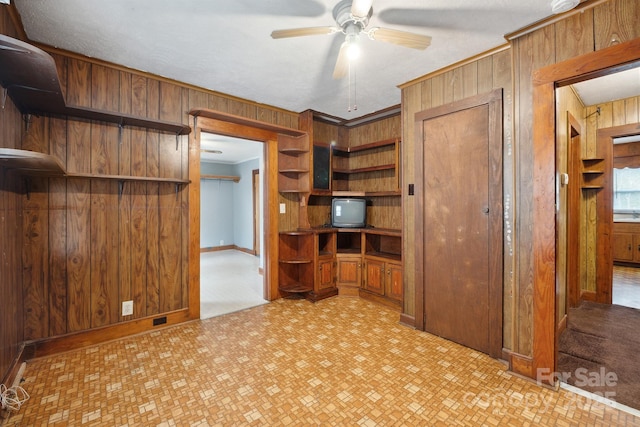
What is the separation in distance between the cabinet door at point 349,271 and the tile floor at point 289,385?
1.09 m

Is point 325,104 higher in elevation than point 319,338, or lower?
higher

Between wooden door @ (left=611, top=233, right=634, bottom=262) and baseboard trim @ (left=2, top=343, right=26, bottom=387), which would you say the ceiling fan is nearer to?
baseboard trim @ (left=2, top=343, right=26, bottom=387)

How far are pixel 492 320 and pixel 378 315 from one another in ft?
4.05

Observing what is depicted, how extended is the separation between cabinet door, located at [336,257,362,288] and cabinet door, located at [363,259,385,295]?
0.41ft

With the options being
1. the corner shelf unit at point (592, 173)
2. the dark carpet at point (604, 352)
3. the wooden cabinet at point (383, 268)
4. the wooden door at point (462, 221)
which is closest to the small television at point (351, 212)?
the wooden cabinet at point (383, 268)

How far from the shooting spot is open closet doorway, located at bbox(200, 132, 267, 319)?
5.45 m

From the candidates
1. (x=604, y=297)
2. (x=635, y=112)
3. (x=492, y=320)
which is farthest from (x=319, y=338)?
(x=635, y=112)

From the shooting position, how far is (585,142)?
365 cm

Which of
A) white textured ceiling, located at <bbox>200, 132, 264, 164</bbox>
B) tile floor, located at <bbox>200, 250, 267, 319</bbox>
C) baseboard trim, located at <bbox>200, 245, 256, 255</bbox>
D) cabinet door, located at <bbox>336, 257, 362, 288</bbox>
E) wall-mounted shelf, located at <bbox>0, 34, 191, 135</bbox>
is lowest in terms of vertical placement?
tile floor, located at <bbox>200, 250, 267, 319</bbox>

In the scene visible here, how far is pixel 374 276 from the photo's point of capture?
12.3 ft

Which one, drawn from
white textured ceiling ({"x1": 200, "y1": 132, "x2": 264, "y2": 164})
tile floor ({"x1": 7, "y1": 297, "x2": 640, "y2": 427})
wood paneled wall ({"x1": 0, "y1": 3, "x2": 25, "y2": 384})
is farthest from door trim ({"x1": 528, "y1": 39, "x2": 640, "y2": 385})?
wood paneled wall ({"x1": 0, "y1": 3, "x2": 25, "y2": 384})

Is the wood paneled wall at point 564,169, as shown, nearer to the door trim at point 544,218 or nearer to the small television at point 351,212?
the door trim at point 544,218

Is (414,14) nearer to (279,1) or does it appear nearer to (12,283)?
(279,1)

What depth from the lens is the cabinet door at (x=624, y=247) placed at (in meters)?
5.52
